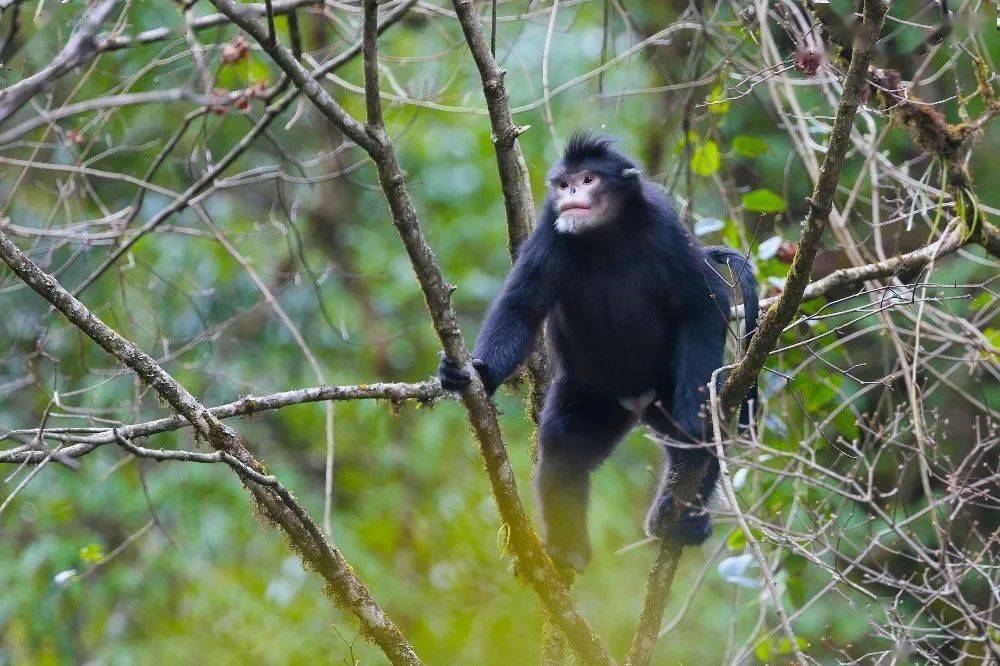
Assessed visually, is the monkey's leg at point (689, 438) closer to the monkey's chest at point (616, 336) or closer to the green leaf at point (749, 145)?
the monkey's chest at point (616, 336)

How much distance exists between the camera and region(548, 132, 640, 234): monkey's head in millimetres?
4996

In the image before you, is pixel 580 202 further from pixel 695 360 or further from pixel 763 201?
pixel 763 201

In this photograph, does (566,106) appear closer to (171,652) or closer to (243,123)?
(243,123)

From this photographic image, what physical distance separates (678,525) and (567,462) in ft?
2.48

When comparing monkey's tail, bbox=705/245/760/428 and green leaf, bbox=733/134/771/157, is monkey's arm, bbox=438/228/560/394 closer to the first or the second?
monkey's tail, bbox=705/245/760/428

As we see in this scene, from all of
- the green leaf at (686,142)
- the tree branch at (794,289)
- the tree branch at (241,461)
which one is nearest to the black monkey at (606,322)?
the tree branch at (794,289)

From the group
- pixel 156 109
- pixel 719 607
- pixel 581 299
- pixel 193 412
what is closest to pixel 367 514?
pixel 719 607

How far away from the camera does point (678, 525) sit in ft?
16.1

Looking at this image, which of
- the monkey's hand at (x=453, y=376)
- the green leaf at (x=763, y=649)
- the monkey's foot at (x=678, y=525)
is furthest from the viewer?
the green leaf at (x=763, y=649)

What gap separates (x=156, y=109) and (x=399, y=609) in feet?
16.7

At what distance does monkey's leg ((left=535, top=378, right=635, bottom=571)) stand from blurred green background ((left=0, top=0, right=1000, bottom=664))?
2.05 metres

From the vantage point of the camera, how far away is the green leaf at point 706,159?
5969mm

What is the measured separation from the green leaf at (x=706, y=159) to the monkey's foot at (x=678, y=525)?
199cm

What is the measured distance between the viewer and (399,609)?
9.91m
